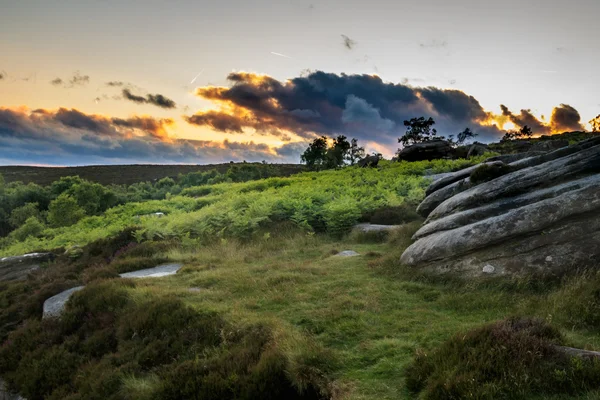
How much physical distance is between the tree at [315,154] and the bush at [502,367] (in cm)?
8326

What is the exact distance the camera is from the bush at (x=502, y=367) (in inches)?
209

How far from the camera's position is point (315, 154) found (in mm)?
91312

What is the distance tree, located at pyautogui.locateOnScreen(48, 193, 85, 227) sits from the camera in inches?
1886

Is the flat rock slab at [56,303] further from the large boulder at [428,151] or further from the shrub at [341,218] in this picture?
the large boulder at [428,151]

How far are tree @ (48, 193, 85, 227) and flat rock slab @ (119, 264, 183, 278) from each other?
37.4 m

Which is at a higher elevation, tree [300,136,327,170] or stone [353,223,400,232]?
tree [300,136,327,170]

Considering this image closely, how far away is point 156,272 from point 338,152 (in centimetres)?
7504

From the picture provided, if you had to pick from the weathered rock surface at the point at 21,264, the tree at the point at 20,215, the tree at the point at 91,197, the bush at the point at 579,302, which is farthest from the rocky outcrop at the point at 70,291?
the tree at the point at 20,215

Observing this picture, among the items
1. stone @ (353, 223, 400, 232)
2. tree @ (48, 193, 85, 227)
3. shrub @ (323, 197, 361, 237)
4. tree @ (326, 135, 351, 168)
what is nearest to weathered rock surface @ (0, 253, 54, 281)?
shrub @ (323, 197, 361, 237)

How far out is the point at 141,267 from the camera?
17.1 metres

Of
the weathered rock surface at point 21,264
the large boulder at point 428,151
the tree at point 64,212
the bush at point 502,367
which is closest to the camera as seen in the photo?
the bush at point 502,367

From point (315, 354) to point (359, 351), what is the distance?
91cm

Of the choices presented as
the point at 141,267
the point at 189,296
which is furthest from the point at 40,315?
the point at 189,296

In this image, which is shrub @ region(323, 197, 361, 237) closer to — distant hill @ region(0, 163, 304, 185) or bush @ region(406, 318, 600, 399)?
bush @ region(406, 318, 600, 399)
